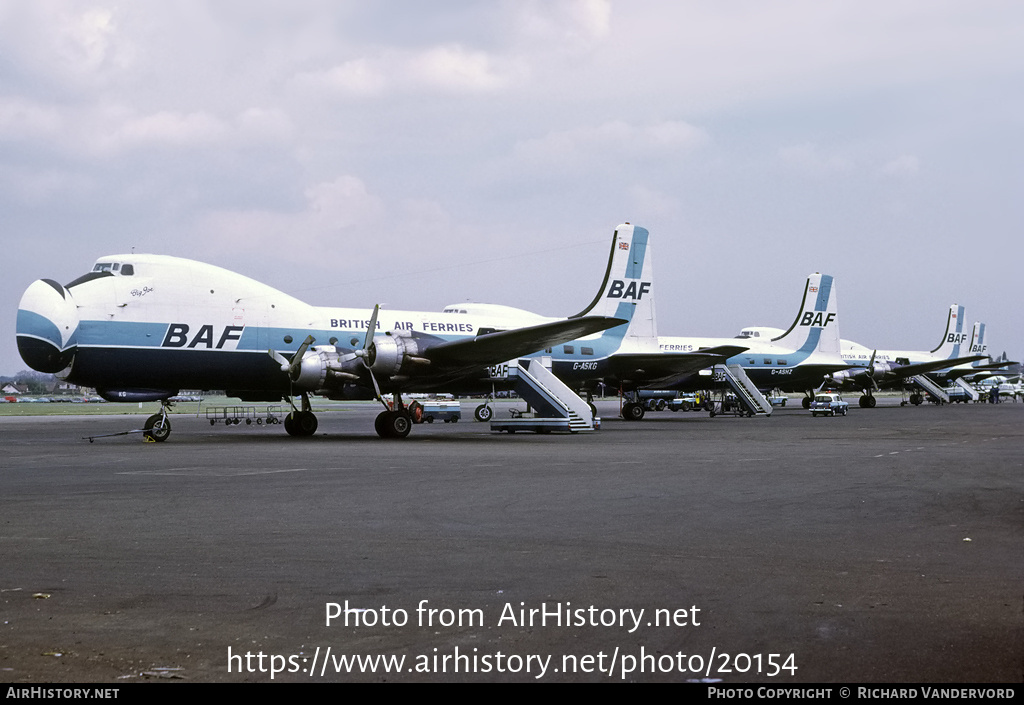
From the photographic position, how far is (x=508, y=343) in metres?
28.8

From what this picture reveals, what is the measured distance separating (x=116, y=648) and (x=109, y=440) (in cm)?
2502

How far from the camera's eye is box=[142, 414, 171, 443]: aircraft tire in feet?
87.6

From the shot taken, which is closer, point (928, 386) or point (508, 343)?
point (508, 343)

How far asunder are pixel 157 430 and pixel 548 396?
44.0ft

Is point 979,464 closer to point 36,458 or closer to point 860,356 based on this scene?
point 36,458

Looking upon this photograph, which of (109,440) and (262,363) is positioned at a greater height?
(262,363)

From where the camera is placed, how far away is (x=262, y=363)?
94.4 feet

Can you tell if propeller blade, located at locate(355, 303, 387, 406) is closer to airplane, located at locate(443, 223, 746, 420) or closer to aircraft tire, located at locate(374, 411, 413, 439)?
aircraft tire, located at locate(374, 411, 413, 439)

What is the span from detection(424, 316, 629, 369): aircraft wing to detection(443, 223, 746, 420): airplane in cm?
787

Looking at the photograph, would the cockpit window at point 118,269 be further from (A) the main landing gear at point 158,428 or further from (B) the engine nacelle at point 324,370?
(B) the engine nacelle at point 324,370

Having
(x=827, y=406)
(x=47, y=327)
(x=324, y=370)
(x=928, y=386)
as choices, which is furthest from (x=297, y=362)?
(x=928, y=386)

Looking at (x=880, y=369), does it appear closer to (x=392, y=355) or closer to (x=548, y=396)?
(x=548, y=396)

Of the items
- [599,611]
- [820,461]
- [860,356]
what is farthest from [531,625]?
[860,356]

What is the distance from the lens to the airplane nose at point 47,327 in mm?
24953
